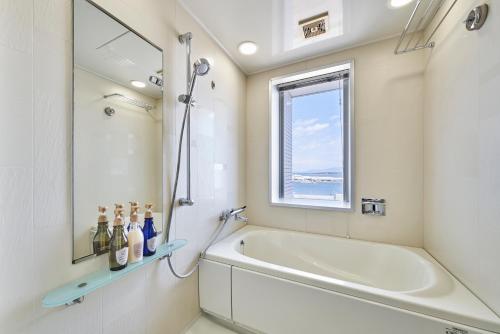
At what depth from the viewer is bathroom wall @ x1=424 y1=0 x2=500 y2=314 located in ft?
2.87

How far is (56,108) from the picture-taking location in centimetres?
75

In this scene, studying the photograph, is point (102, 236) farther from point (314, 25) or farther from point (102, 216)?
point (314, 25)

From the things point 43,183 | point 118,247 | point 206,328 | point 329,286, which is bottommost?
point 206,328

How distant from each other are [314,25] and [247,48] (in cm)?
59

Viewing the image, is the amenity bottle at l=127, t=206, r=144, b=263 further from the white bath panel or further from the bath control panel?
the bath control panel

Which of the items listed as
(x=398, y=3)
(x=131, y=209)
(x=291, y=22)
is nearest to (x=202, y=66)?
(x=291, y=22)

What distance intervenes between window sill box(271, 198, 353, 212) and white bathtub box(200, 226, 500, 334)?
274 mm

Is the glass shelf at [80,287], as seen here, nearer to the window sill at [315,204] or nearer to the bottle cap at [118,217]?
the bottle cap at [118,217]

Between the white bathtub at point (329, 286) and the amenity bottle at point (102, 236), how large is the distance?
2.47 feet

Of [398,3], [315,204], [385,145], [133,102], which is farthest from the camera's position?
[315,204]

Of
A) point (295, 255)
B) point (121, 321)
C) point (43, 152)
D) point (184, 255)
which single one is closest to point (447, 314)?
point (295, 255)

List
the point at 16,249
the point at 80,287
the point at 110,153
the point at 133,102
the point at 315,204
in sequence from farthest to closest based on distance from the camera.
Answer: the point at 315,204, the point at 133,102, the point at 110,153, the point at 80,287, the point at 16,249

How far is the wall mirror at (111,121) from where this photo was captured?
2.71 feet

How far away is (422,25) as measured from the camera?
152 centimetres
